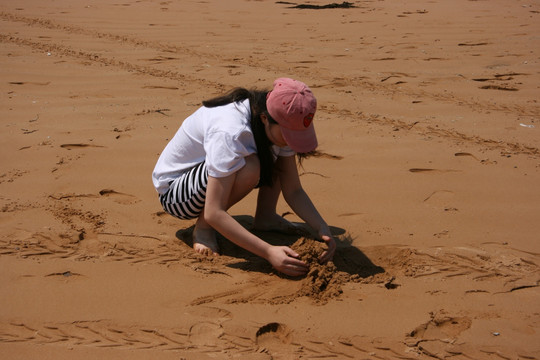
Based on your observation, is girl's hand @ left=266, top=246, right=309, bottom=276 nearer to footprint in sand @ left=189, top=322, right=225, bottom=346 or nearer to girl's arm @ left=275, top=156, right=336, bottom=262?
girl's arm @ left=275, top=156, right=336, bottom=262

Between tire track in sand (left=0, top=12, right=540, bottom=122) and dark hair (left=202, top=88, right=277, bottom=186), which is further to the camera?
tire track in sand (left=0, top=12, right=540, bottom=122)

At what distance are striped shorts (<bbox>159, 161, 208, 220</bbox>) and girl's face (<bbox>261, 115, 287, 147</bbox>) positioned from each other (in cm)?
30

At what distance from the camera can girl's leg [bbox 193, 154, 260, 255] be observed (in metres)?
2.21

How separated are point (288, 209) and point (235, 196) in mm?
679

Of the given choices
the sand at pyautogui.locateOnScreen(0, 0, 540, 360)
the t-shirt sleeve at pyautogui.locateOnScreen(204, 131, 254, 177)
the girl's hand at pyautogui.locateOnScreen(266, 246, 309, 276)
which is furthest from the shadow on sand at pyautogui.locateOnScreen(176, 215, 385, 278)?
the t-shirt sleeve at pyautogui.locateOnScreen(204, 131, 254, 177)

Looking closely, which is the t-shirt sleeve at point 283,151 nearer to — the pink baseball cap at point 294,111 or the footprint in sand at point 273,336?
the pink baseball cap at point 294,111

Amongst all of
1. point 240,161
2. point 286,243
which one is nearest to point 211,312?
point 240,161

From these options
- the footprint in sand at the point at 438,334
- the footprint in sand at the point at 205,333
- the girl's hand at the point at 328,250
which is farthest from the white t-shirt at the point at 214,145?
the footprint in sand at the point at 438,334

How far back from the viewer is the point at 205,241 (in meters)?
2.43

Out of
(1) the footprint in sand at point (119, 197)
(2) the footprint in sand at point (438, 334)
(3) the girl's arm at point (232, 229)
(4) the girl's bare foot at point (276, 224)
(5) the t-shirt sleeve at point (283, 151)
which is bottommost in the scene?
(2) the footprint in sand at point (438, 334)

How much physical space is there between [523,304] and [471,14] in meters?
6.62

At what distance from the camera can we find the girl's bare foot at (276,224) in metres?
2.63

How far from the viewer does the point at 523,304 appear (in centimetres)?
209

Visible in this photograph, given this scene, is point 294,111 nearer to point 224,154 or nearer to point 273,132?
point 273,132
